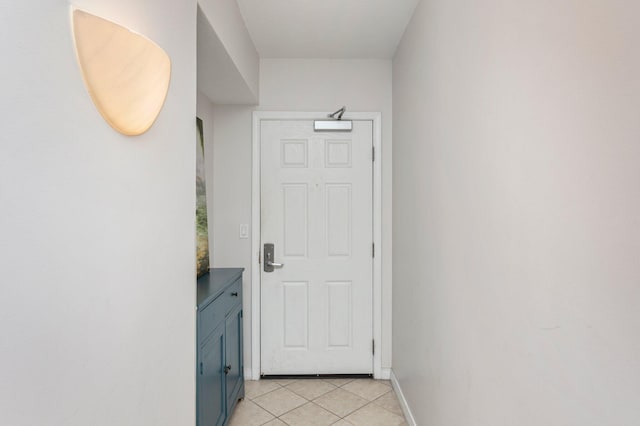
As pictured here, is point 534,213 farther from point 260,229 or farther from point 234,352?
point 260,229

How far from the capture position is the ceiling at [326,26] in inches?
84.4

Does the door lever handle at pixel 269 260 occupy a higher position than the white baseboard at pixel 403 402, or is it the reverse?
the door lever handle at pixel 269 260

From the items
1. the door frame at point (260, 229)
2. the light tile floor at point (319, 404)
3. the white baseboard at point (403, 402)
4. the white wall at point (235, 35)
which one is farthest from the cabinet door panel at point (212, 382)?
the white wall at point (235, 35)

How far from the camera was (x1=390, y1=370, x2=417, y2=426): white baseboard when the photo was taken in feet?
7.23

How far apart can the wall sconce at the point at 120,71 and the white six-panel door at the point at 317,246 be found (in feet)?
6.34

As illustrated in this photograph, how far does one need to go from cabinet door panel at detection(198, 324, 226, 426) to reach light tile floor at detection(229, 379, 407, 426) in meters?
0.43

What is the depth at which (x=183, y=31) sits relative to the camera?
4.20 feet

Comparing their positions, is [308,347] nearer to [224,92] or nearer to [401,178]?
[401,178]

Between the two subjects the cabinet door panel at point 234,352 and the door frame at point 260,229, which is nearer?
the cabinet door panel at point 234,352

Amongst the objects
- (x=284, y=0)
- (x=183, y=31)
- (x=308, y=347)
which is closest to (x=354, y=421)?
(x=308, y=347)

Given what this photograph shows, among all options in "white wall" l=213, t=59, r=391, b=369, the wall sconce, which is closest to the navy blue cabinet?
"white wall" l=213, t=59, r=391, b=369

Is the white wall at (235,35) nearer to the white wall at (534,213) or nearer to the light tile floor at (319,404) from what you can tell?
the white wall at (534,213)

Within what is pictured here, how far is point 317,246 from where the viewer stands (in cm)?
293

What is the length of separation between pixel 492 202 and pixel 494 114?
299mm
